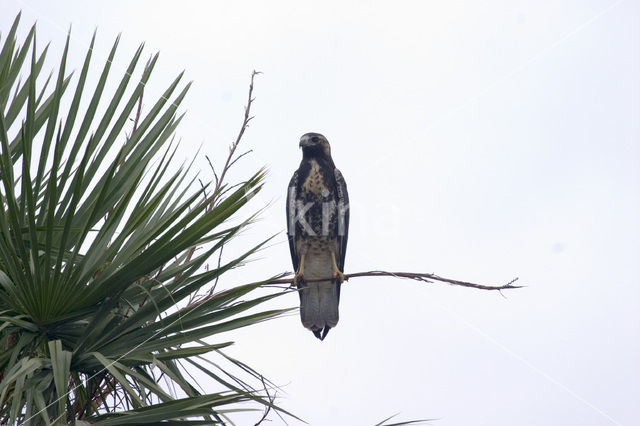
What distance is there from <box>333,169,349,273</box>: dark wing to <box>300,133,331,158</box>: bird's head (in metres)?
0.28

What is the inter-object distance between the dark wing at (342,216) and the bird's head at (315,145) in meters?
0.28

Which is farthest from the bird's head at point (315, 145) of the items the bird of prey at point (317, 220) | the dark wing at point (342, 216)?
the dark wing at point (342, 216)

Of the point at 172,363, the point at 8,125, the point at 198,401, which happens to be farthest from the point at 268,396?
the point at 8,125

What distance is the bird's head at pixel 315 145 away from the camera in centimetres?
621

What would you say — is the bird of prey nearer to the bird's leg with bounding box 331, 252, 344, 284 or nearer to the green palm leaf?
the bird's leg with bounding box 331, 252, 344, 284

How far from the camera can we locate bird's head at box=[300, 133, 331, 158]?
6215 mm

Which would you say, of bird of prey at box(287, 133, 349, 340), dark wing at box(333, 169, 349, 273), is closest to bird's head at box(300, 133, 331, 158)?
bird of prey at box(287, 133, 349, 340)

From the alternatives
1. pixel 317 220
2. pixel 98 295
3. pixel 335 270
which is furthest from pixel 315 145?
pixel 98 295

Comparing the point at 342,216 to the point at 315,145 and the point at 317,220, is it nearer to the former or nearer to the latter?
the point at 317,220

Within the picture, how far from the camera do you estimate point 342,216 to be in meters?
5.98

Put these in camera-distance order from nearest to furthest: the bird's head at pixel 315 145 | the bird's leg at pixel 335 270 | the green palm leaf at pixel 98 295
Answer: the green palm leaf at pixel 98 295
the bird's leg at pixel 335 270
the bird's head at pixel 315 145

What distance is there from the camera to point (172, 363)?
11.4 feet

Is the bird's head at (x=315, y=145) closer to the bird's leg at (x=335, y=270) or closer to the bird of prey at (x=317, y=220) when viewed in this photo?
the bird of prey at (x=317, y=220)

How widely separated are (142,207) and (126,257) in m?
0.28
